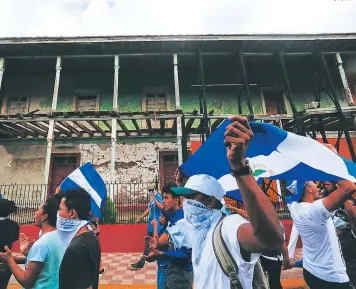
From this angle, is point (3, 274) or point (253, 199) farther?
point (3, 274)

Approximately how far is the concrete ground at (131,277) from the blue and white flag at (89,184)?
185 centimetres

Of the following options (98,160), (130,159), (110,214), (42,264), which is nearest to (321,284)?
(42,264)

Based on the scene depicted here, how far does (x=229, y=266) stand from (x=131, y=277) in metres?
4.62

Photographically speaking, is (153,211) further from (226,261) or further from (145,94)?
(145,94)

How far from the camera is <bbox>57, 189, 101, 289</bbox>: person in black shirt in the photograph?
1.80 metres

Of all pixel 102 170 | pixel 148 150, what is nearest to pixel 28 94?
pixel 102 170

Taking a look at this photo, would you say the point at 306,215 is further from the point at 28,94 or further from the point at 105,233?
the point at 28,94

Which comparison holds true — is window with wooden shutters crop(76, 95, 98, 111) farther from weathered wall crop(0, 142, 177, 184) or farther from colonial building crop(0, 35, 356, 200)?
weathered wall crop(0, 142, 177, 184)

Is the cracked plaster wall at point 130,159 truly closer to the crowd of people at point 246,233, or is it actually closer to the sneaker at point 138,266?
the sneaker at point 138,266

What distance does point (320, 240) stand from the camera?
93.4 inches

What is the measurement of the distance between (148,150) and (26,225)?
232 inches

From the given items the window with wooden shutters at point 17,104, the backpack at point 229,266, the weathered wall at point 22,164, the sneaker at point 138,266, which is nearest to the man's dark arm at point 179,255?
the backpack at point 229,266

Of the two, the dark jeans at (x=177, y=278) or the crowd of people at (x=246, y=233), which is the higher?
the crowd of people at (x=246, y=233)

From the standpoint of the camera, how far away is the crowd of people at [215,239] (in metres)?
1.13
